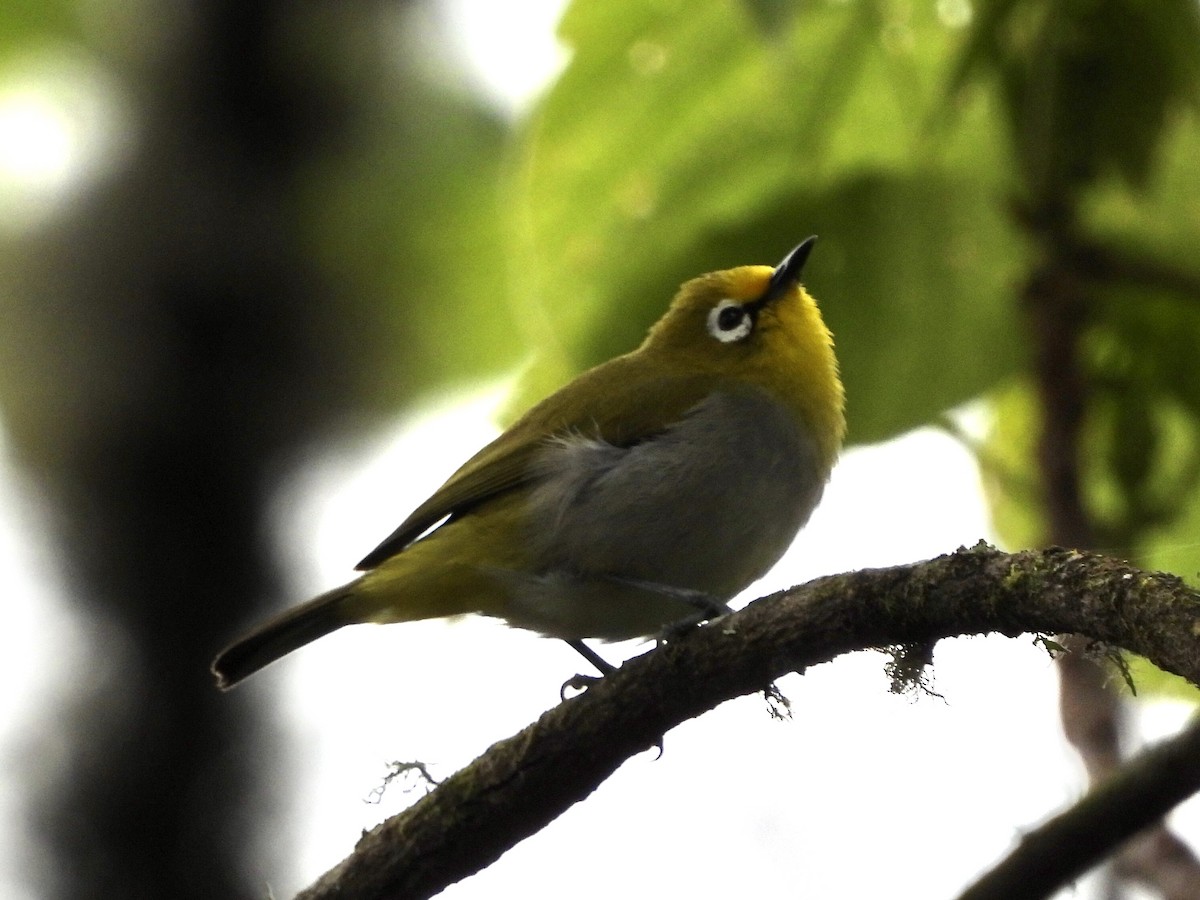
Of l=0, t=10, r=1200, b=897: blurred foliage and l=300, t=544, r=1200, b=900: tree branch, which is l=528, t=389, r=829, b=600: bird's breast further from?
l=300, t=544, r=1200, b=900: tree branch

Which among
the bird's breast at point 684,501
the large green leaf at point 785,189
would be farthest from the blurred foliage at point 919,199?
the bird's breast at point 684,501

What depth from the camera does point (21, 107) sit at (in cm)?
538

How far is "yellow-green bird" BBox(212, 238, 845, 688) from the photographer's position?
14.5ft

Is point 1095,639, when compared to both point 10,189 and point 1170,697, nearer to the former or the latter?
point 1170,697

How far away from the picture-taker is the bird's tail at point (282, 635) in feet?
15.3

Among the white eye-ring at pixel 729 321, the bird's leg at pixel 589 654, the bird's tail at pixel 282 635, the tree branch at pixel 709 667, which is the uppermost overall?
the white eye-ring at pixel 729 321

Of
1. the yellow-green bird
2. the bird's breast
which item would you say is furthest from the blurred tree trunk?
the bird's breast

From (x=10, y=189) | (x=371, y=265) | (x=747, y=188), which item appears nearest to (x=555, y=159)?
(x=747, y=188)

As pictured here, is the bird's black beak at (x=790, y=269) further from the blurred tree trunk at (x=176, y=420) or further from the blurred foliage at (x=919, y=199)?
the blurred tree trunk at (x=176, y=420)

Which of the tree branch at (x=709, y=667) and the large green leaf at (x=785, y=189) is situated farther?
the large green leaf at (x=785, y=189)

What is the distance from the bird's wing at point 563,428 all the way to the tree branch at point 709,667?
1.70 meters

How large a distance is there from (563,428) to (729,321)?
0.83 m

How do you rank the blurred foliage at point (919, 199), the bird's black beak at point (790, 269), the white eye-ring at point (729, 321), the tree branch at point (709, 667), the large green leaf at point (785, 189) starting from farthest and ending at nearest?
the white eye-ring at point (729, 321) → the bird's black beak at point (790, 269) → the large green leaf at point (785, 189) → the blurred foliage at point (919, 199) → the tree branch at point (709, 667)

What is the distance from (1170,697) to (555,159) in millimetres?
2023
